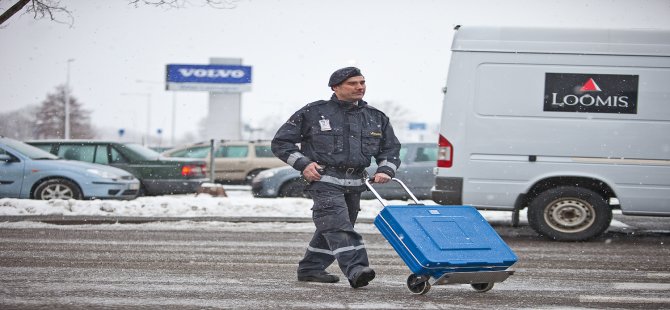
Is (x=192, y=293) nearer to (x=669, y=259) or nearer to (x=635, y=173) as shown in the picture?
(x=669, y=259)

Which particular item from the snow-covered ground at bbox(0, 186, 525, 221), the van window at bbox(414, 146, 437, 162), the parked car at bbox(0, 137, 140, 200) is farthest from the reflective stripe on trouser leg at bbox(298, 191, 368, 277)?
the van window at bbox(414, 146, 437, 162)

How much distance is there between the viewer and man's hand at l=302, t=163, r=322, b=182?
602 centimetres

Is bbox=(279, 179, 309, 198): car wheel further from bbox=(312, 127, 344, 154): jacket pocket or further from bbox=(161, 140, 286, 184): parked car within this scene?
bbox=(312, 127, 344, 154): jacket pocket

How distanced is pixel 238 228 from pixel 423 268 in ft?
20.2

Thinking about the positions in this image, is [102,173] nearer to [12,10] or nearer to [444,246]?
[12,10]

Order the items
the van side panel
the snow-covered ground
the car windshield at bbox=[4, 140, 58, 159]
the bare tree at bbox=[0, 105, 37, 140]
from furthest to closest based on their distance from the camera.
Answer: the bare tree at bbox=[0, 105, 37, 140]
the car windshield at bbox=[4, 140, 58, 159]
the snow-covered ground
the van side panel

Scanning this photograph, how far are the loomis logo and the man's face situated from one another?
490 centimetres

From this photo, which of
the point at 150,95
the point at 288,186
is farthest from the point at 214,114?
the point at 150,95

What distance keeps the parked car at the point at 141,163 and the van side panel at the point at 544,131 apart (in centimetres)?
763

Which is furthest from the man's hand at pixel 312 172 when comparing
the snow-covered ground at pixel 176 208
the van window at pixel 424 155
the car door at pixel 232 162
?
the car door at pixel 232 162

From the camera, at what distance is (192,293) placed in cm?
595

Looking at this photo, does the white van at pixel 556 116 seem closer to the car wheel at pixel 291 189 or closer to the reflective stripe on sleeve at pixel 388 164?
the reflective stripe on sleeve at pixel 388 164

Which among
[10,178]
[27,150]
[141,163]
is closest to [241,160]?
[141,163]

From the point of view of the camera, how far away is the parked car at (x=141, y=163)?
16.8 meters
